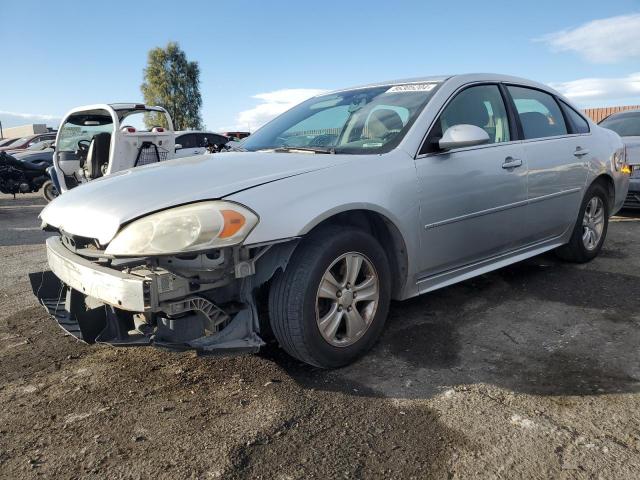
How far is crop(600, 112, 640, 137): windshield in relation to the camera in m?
7.69

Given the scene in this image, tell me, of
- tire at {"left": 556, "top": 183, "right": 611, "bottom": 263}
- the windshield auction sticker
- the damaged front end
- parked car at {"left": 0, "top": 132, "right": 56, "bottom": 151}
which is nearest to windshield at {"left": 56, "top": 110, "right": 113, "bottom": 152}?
the windshield auction sticker

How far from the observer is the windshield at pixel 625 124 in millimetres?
7688

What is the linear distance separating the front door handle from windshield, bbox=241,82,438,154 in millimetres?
721

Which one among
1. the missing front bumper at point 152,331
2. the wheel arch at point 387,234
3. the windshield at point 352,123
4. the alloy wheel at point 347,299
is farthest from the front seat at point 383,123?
the missing front bumper at point 152,331

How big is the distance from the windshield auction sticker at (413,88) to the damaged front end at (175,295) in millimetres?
1552

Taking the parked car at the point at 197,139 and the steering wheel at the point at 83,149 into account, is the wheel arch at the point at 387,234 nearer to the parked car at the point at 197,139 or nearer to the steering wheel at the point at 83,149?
the steering wheel at the point at 83,149

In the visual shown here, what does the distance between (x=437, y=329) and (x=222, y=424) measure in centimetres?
155

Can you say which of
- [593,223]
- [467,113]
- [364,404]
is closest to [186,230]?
[364,404]

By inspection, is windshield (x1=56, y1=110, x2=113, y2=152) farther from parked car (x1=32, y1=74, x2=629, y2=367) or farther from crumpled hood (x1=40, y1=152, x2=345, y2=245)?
crumpled hood (x1=40, y1=152, x2=345, y2=245)

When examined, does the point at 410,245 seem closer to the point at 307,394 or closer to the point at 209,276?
the point at 307,394

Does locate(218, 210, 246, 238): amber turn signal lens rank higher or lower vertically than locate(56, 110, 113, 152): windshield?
lower

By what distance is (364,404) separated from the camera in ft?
7.70

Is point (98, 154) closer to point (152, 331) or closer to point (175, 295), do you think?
point (152, 331)

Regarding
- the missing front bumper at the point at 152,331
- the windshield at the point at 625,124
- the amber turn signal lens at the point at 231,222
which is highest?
the windshield at the point at 625,124
